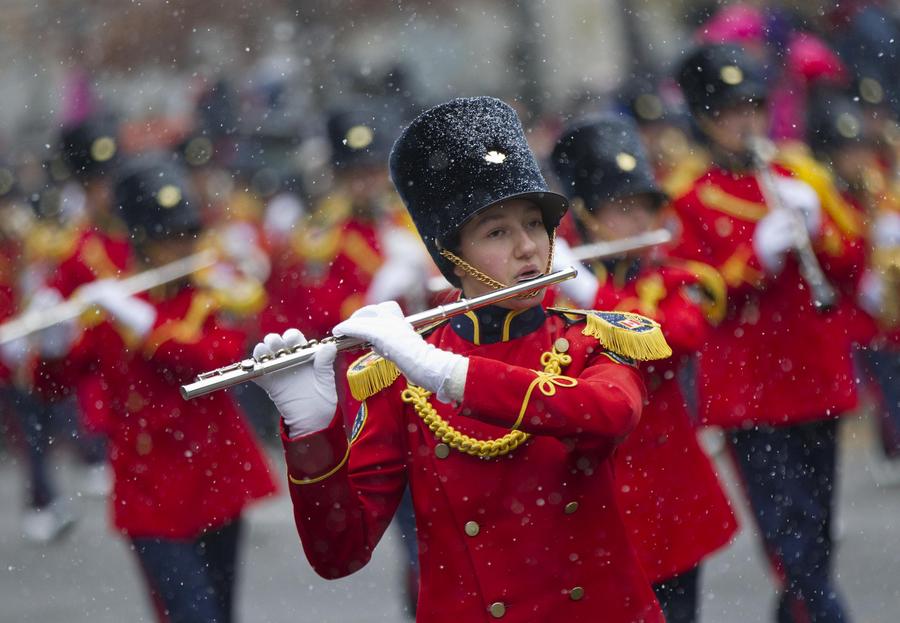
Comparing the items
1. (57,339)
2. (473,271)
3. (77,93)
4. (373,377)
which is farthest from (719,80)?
(77,93)

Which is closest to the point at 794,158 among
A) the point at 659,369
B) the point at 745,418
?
the point at 745,418

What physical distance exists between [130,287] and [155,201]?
35 centimetres

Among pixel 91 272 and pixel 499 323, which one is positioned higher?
pixel 499 323

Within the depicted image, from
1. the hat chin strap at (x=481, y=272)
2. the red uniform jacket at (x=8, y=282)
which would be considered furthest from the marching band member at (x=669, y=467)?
the red uniform jacket at (x=8, y=282)

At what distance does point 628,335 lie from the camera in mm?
3727

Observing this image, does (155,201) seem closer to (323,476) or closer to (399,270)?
(399,270)

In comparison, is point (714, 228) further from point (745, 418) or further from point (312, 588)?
point (312, 588)

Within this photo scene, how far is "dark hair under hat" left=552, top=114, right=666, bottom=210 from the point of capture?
227 inches

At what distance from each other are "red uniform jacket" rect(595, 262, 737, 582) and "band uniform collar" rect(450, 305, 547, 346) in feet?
4.22

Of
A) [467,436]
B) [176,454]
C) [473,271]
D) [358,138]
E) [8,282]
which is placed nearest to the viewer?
[467,436]

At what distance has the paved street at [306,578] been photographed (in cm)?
729

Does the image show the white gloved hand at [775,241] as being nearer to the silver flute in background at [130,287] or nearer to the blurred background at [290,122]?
the blurred background at [290,122]

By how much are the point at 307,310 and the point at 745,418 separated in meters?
2.18

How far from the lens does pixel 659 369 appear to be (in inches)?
204
